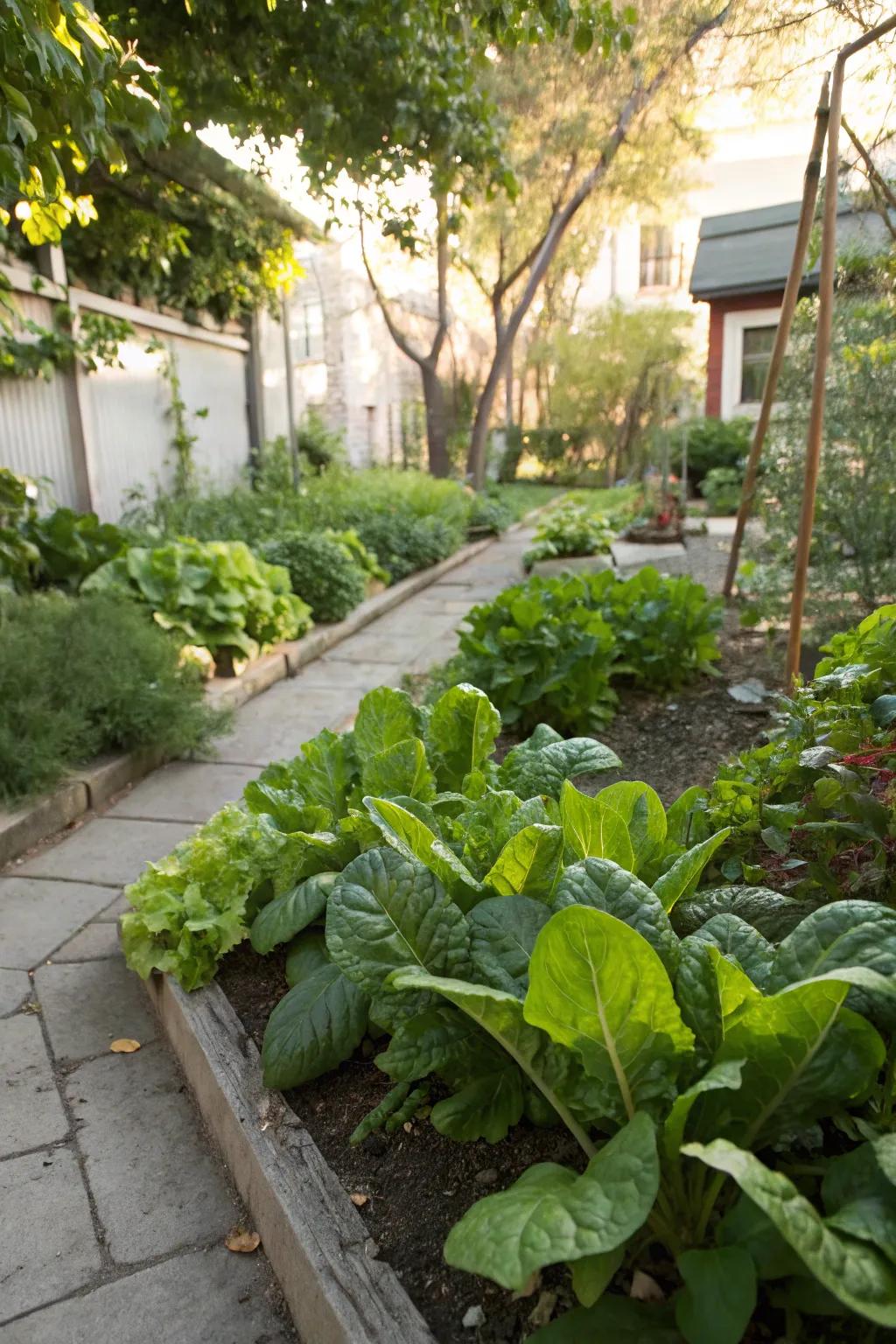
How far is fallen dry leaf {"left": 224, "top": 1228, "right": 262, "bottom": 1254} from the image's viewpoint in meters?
1.73

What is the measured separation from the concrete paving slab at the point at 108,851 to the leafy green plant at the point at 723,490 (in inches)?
442

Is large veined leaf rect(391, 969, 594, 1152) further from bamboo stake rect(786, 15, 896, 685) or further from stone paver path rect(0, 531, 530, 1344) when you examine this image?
bamboo stake rect(786, 15, 896, 685)

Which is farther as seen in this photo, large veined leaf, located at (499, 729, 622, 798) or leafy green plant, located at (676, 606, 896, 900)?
large veined leaf, located at (499, 729, 622, 798)

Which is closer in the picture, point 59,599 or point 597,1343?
point 597,1343

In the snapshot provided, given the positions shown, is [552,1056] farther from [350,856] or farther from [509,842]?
[350,856]

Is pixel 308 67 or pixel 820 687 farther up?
pixel 308 67

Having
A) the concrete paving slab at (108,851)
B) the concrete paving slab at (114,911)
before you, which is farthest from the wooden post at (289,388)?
the concrete paving slab at (114,911)

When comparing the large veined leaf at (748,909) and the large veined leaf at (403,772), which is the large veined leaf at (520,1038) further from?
the large veined leaf at (403,772)

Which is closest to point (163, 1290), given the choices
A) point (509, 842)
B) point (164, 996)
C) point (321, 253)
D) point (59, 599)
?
point (164, 996)

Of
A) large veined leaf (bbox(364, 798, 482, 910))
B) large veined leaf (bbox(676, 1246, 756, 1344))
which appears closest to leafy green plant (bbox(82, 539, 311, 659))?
large veined leaf (bbox(364, 798, 482, 910))

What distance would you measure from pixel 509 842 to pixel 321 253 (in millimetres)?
18244

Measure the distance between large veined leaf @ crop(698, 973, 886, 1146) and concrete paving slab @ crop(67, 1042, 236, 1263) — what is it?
1012mm

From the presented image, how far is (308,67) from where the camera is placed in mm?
3859

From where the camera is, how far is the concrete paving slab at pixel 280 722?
4480 mm
